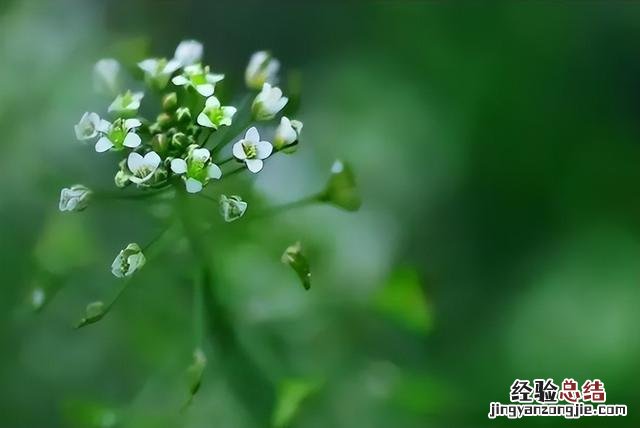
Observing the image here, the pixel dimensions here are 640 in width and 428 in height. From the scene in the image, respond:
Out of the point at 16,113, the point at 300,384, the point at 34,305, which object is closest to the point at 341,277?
the point at 300,384

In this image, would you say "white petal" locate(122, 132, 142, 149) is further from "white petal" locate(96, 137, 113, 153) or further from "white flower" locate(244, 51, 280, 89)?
"white flower" locate(244, 51, 280, 89)

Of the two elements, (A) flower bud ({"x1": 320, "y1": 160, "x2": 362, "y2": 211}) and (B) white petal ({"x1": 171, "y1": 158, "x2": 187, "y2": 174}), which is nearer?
(B) white petal ({"x1": 171, "y1": 158, "x2": 187, "y2": 174})

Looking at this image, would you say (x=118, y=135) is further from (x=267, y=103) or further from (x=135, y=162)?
(x=267, y=103)

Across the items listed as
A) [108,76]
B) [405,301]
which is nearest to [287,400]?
[405,301]

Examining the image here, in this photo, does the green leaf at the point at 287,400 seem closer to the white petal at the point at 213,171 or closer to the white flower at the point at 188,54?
the white petal at the point at 213,171

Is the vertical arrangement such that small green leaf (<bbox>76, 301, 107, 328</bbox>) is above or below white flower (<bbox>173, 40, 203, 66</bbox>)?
below

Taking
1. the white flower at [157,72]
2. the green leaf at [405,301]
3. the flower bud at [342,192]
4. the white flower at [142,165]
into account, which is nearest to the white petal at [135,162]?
the white flower at [142,165]

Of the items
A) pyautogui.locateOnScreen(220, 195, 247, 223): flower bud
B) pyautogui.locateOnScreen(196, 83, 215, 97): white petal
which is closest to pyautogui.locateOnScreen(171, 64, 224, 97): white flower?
pyautogui.locateOnScreen(196, 83, 215, 97): white petal

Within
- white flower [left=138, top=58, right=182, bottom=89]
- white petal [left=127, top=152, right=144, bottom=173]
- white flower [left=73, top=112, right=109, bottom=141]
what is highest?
white flower [left=138, top=58, right=182, bottom=89]
